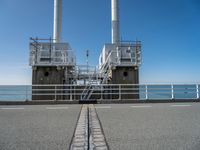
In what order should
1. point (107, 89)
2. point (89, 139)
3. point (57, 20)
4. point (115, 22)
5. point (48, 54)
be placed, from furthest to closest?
point (57, 20) → point (115, 22) → point (48, 54) → point (107, 89) → point (89, 139)

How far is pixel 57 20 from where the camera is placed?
761 inches

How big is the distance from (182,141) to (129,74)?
37.7 feet

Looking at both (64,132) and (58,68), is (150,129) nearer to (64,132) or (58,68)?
(64,132)

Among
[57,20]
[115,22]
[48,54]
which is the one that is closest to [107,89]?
[48,54]

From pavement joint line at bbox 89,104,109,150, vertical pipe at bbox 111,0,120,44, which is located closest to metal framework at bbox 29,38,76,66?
vertical pipe at bbox 111,0,120,44

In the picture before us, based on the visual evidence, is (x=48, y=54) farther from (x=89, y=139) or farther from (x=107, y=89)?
(x=89, y=139)

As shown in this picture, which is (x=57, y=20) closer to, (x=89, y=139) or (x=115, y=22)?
(x=115, y=22)

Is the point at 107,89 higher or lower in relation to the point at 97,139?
higher

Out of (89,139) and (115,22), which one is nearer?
(89,139)

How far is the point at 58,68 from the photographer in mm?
13992

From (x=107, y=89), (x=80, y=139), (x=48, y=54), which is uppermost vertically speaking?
(x=48, y=54)

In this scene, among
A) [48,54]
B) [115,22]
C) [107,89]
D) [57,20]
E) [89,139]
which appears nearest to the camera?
[89,139]

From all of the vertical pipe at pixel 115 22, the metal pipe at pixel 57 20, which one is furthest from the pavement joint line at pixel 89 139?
the metal pipe at pixel 57 20

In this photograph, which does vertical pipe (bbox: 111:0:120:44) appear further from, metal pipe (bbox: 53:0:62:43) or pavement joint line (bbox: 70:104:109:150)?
pavement joint line (bbox: 70:104:109:150)
